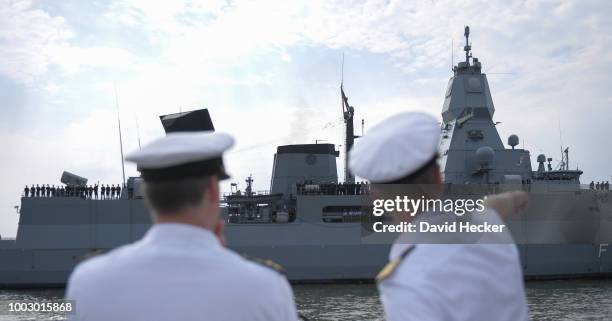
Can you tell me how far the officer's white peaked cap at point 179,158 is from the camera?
1.24 m

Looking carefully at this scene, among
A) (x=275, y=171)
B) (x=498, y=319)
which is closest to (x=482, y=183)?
(x=275, y=171)

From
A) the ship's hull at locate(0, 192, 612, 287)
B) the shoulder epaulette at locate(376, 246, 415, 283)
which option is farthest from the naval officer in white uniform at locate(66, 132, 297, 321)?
the ship's hull at locate(0, 192, 612, 287)

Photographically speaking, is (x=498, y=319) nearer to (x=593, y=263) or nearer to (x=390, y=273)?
(x=390, y=273)

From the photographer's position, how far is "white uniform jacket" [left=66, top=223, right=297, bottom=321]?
1.13 m

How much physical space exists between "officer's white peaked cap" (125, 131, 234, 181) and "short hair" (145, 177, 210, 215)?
0.01m

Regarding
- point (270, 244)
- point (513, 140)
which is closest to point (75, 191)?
point (270, 244)

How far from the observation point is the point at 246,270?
115 cm

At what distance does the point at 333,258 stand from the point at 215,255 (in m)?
15.6

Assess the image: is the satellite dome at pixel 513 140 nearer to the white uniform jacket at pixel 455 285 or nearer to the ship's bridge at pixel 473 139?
the ship's bridge at pixel 473 139

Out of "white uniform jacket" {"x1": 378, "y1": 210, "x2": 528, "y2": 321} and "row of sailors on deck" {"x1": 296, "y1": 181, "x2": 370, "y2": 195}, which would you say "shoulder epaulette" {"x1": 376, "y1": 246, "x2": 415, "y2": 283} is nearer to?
"white uniform jacket" {"x1": 378, "y1": 210, "x2": 528, "y2": 321}

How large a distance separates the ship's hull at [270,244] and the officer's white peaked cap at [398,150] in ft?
50.1

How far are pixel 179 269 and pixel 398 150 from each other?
58cm

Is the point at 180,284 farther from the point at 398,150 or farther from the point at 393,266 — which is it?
the point at 398,150

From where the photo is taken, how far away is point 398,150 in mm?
1344
